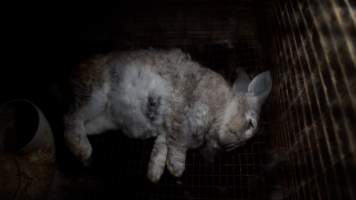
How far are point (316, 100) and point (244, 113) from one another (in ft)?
2.48

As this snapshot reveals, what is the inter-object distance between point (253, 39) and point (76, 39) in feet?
7.73

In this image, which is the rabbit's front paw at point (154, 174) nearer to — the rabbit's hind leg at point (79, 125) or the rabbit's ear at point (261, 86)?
the rabbit's hind leg at point (79, 125)

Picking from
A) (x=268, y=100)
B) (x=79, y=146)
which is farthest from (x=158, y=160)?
(x=268, y=100)

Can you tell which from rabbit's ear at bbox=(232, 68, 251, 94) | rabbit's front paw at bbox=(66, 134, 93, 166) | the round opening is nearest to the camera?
the round opening

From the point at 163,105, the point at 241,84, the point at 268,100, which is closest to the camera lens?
the point at 163,105

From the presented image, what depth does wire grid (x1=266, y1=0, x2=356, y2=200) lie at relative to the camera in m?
1.51

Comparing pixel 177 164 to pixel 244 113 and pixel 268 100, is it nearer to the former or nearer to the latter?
pixel 244 113

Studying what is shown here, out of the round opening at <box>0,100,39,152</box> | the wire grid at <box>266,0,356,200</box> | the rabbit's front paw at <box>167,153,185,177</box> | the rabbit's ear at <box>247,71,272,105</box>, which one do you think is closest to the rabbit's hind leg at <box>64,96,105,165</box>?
the round opening at <box>0,100,39,152</box>

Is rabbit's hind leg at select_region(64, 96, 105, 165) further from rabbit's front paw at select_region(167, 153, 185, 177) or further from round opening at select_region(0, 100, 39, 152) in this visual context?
rabbit's front paw at select_region(167, 153, 185, 177)

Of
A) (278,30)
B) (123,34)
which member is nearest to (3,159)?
(123,34)

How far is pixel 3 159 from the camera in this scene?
2318 millimetres

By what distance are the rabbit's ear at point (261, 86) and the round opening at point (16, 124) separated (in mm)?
2094

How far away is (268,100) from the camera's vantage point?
301cm

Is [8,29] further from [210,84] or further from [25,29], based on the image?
[210,84]
